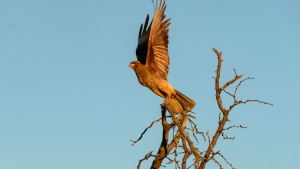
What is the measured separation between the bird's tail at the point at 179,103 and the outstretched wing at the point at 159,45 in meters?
0.85

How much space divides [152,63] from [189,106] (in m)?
1.42

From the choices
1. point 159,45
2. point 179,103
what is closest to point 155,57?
point 159,45

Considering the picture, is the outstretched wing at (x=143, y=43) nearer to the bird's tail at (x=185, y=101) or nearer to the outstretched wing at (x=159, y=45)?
the outstretched wing at (x=159, y=45)

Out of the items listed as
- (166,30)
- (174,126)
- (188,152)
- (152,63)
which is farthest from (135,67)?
(188,152)

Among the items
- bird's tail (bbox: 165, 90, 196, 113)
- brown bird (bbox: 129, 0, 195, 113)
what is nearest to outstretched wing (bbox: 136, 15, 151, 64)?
brown bird (bbox: 129, 0, 195, 113)

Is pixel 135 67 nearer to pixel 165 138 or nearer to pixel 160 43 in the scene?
pixel 160 43

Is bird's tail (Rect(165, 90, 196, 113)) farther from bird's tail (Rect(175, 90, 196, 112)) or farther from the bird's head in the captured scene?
the bird's head

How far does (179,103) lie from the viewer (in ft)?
24.6

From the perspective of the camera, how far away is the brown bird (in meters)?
8.05

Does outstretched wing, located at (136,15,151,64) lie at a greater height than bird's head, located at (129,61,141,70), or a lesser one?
greater

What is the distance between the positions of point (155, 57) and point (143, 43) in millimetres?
384

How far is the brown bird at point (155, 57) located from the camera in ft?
26.4

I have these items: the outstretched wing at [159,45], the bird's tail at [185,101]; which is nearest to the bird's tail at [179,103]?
the bird's tail at [185,101]

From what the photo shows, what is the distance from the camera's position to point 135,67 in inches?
333
